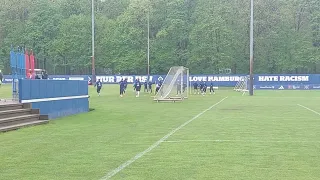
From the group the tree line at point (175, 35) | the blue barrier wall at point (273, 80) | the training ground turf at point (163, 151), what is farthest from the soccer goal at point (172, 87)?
the tree line at point (175, 35)

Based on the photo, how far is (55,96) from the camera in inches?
832

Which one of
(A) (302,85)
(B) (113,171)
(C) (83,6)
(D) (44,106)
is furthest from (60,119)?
(C) (83,6)

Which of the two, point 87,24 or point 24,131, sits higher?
point 87,24

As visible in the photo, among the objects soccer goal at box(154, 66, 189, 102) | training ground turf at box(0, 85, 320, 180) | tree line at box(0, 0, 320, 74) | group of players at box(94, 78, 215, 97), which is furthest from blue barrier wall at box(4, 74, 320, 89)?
training ground turf at box(0, 85, 320, 180)

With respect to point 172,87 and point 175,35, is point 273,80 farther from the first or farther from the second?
point 172,87

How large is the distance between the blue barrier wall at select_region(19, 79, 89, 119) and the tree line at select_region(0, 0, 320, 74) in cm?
5480

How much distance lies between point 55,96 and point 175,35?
61939mm

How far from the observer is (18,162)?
9.72 meters

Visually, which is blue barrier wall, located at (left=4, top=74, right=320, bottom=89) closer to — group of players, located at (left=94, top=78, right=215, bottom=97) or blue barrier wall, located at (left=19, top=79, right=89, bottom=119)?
group of players, located at (left=94, top=78, right=215, bottom=97)

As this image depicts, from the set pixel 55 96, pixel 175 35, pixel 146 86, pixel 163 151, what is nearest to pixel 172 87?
pixel 146 86

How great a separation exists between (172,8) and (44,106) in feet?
210

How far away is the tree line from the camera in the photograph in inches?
3081

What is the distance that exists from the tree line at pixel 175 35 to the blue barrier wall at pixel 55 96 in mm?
54801

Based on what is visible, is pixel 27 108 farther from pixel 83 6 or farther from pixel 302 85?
pixel 83 6
